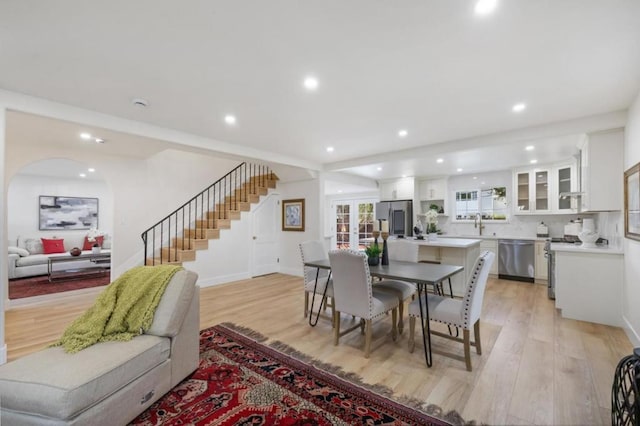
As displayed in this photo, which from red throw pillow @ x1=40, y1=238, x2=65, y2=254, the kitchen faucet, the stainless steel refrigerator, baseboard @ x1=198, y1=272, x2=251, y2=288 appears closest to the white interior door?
baseboard @ x1=198, y1=272, x2=251, y2=288

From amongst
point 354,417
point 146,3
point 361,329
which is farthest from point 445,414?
point 146,3

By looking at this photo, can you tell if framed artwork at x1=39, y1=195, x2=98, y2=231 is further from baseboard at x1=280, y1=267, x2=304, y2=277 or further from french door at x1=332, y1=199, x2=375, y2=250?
french door at x1=332, y1=199, x2=375, y2=250

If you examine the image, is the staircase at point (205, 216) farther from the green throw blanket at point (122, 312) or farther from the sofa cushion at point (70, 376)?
the sofa cushion at point (70, 376)

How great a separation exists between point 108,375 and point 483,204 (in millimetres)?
6956

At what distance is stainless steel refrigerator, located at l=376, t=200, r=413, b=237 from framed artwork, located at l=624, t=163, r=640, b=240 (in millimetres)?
3719

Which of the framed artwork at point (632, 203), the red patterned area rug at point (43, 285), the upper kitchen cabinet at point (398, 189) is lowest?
the red patterned area rug at point (43, 285)

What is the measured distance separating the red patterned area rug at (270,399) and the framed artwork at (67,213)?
24.0ft

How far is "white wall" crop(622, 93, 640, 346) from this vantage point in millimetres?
2695

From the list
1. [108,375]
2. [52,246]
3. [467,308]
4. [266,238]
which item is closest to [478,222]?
[467,308]

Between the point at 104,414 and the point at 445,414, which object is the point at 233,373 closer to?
the point at 104,414

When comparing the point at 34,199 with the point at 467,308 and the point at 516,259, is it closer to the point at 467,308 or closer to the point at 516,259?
the point at 467,308

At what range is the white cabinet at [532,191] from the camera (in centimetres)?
546

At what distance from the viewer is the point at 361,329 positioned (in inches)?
124

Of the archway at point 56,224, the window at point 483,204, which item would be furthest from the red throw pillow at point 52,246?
the window at point 483,204
